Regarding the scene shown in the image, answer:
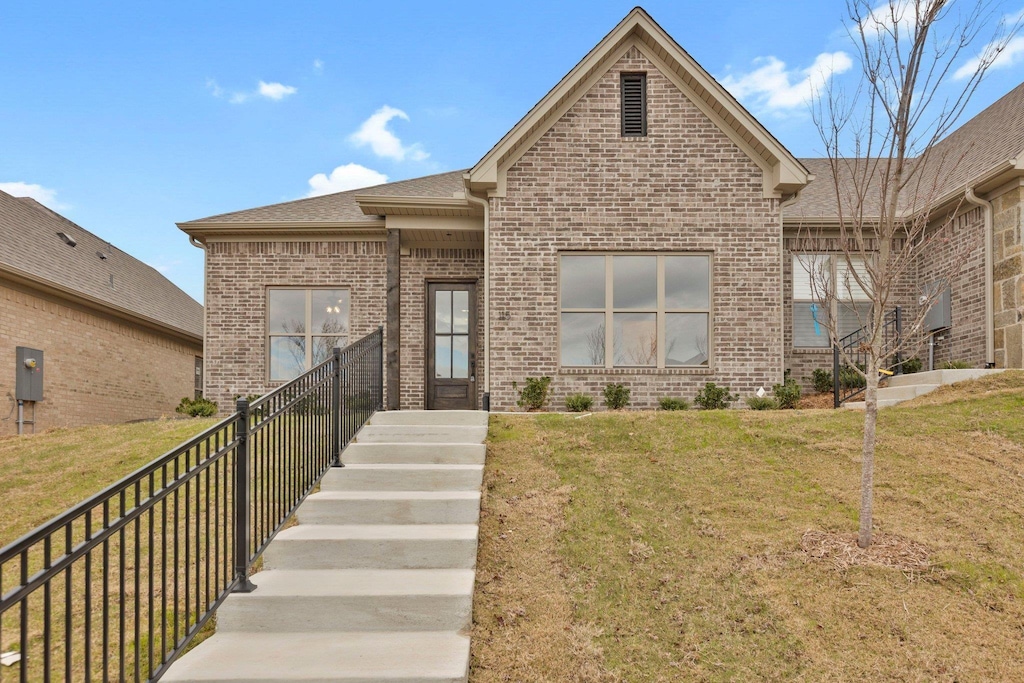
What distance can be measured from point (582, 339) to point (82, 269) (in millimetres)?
12098

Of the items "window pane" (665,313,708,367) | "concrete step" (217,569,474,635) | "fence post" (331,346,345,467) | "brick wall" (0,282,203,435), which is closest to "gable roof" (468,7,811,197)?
"window pane" (665,313,708,367)

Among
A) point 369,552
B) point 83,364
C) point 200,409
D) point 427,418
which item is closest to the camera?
point 369,552

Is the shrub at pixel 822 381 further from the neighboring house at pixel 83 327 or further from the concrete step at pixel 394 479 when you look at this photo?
the neighboring house at pixel 83 327

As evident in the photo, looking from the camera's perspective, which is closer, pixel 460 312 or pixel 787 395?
pixel 787 395

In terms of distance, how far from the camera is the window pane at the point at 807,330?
41.5 ft

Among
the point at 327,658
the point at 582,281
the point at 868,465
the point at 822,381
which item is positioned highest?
the point at 582,281

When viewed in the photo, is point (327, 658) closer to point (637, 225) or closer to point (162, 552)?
point (162, 552)

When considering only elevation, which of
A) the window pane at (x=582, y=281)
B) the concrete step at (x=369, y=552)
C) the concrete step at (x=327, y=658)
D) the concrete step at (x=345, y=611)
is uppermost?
the window pane at (x=582, y=281)

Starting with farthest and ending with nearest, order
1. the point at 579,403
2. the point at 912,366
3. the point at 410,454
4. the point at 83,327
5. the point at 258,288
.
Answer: the point at 83,327 → the point at 258,288 → the point at 912,366 → the point at 579,403 → the point at 410,454

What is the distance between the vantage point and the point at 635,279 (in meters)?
10.8

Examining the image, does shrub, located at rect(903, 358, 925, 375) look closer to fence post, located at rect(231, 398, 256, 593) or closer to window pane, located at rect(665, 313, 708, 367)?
window pane, located at rect(665, 313, 708, 367)

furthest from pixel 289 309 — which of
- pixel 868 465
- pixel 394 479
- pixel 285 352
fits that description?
pixel 868 465

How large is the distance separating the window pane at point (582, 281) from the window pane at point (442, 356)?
2742 mm

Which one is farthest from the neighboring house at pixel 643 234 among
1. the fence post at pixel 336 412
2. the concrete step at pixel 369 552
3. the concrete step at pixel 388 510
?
the concrete step at pixel 369 552
